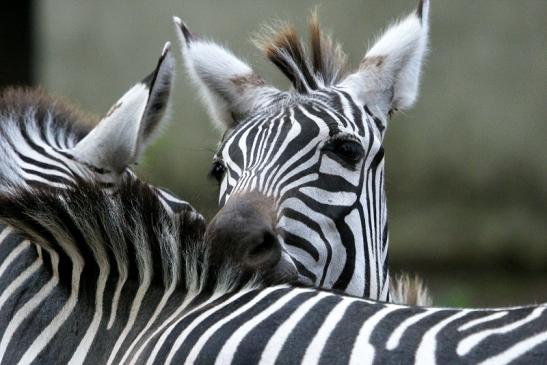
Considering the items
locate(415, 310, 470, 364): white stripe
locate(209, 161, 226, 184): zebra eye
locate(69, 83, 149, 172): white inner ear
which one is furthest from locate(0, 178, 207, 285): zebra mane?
locate(209, 161, 226, 184): zebra eye

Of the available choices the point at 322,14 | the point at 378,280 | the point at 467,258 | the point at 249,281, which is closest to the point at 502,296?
the point at 467,258

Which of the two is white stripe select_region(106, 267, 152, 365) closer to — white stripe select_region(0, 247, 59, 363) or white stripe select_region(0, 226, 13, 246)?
white stripe select_region(0, 247, 59, 363)

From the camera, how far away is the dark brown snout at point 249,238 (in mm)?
2771

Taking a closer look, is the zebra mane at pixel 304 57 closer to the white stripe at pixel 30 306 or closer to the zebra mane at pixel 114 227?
the zebra mane at pixel 114 227

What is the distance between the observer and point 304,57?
4.52m

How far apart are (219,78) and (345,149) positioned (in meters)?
1.03

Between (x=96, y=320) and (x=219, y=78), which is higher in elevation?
(x=219, y=78)

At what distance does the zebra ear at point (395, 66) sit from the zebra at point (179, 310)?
4.99 feet

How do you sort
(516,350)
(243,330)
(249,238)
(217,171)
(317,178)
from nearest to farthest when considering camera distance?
(516,350), (243,330), (249,238), (317,178), (217,171)

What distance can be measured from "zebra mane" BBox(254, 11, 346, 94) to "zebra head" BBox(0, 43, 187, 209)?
0.57 m

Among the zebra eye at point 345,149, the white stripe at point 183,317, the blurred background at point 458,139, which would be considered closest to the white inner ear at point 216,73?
the zebra eye at point 345,149

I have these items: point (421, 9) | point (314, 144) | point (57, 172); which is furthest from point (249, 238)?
point (421, 9)

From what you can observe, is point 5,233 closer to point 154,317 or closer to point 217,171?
point 154,317

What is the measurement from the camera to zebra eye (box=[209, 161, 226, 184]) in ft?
13.9
